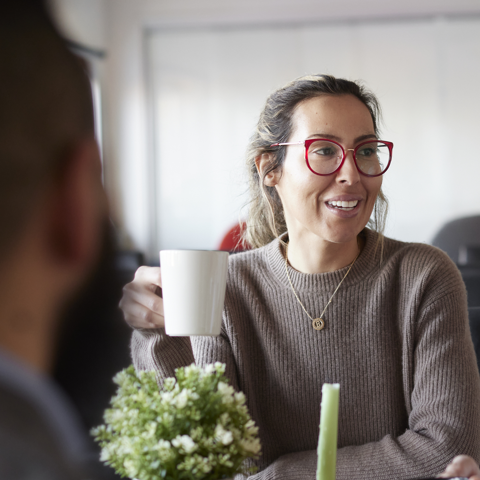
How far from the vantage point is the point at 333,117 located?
3.76ft

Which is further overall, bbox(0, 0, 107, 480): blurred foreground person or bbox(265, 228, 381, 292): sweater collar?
bbox(265, 228, 381, 292): sweater collar

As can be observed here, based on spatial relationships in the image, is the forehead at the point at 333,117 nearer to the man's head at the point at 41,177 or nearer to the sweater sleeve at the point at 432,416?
the sweater sleeve at the point at 432,416

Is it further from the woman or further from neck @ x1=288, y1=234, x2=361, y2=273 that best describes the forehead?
neck @ x1=288, y1=234, x2=361, y2=273

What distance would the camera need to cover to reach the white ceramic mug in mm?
729

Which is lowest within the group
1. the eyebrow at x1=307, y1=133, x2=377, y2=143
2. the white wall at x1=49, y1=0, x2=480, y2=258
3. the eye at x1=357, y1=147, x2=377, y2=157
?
the eye at x1=357, y1=147, x2=377, y2=157

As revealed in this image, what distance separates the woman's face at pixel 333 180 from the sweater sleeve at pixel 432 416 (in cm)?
22

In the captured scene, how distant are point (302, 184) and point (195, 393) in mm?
660

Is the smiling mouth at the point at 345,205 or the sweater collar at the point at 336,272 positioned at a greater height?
the smiling mouth at the point at 345,205

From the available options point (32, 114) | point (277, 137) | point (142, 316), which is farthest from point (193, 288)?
point (277, 137)

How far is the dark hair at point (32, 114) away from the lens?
1.10 ft

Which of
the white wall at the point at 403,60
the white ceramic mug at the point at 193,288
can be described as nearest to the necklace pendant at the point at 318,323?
the white ceramic mug at the point at 193,288

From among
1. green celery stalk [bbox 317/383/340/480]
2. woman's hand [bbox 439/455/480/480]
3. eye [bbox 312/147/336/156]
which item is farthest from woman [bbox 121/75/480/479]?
green celery stalk [bbox 317/383/340/480]

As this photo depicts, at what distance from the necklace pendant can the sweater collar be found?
7 centimetres

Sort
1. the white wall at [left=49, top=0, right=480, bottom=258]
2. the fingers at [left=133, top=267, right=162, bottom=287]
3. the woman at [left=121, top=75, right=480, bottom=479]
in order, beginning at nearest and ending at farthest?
the fingers at [left=133, top=267, right=162, bottom=287]
the woman at [left=121, top=75, right=480, bottom=479]
the white wall at [left=49, top=0, right=480, bottom=258]
